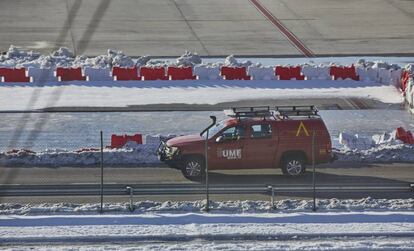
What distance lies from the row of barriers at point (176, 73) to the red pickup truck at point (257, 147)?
13.7 metres

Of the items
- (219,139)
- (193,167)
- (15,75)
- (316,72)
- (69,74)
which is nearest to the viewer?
(193,167)

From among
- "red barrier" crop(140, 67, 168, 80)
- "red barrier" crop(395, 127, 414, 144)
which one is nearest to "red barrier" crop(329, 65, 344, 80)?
"red barrier" crop(140, 67, 168, 80)

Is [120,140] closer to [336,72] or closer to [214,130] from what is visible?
[214,130]

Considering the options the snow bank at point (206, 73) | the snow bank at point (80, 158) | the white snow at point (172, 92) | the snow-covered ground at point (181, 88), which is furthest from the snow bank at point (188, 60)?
the snow bank at point (80, 158)

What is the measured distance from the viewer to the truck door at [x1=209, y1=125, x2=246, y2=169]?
28703mm

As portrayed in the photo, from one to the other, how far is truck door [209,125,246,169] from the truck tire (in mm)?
326

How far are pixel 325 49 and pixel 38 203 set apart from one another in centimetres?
2626

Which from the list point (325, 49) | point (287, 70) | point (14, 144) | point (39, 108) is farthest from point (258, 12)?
point (14, 144)

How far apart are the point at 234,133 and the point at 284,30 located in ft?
87.6

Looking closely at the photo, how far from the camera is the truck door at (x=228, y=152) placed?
28703 millimetres

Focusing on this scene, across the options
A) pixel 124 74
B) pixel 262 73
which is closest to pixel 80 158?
pixel 124 74

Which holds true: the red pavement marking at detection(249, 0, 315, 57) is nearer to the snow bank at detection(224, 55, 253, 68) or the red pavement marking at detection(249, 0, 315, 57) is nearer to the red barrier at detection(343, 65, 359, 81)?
the snow bank at detection(224, 55, 253, 68)

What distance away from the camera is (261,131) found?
28922 millimetres

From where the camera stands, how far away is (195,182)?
28.3 meters
